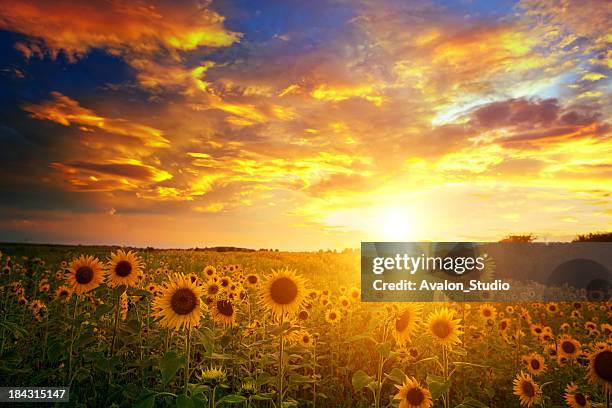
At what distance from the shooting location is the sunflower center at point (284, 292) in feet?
16.2

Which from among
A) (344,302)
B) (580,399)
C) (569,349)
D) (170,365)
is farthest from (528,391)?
(170,365)

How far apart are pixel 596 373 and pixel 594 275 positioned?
18545 millimetres

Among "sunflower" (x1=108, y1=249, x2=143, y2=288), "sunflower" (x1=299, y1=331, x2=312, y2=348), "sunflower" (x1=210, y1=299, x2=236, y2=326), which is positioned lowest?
"sunflower" (x1=299, y1=331, x2=312, y2=348)

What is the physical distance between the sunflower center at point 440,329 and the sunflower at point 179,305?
92.4 inches

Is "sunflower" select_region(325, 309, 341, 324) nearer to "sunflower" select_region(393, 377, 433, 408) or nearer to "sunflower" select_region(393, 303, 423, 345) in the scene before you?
"sunflower" select_region(393, 303, 423, 345)

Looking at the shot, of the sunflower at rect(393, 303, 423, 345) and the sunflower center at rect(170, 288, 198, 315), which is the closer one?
the sunflower center at rect(170, 288, 198, 315)

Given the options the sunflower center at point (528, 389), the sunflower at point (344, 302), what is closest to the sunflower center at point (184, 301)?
the sunflower center at point (528, 389)

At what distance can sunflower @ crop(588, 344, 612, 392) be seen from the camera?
16.9 ft

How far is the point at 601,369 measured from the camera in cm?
527

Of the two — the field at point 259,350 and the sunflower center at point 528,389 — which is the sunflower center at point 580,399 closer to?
the field at point 259,350

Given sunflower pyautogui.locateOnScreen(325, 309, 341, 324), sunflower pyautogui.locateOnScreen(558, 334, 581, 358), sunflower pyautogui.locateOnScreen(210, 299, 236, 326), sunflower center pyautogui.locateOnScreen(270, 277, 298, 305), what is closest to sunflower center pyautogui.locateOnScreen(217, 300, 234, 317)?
sunflower pyautogui.locateOnScreen(210, 299, 236, 326)

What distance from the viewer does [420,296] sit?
1625 centimetres

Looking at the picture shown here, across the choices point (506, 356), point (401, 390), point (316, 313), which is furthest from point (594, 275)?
point (401, 390)

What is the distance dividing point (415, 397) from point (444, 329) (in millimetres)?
756
